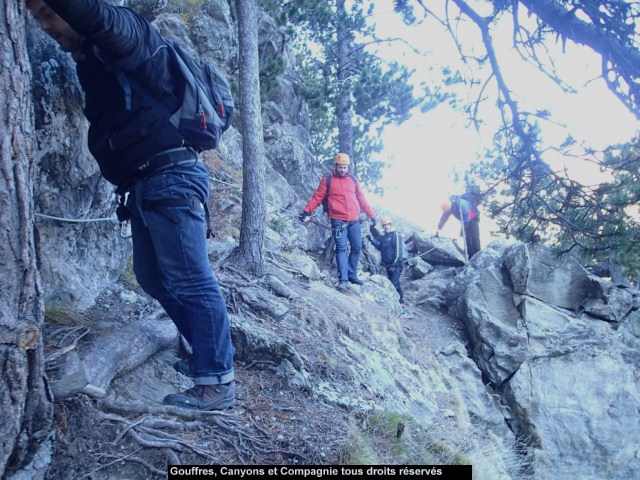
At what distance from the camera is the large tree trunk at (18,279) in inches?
82.9

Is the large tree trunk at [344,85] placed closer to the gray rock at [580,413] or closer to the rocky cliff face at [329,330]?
the rocky cliff face at [329,330]

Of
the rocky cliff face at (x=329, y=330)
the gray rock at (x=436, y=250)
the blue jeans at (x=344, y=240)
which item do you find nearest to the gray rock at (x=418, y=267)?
the rocky cliff face at (x=329, y=330)

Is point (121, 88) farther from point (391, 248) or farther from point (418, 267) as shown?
point (418, 267)

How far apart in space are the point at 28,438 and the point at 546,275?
11805 mm

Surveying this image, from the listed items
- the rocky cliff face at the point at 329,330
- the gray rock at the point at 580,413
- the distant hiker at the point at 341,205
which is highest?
the distant hiker at the point at 341,205

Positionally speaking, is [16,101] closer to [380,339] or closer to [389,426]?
[389,426]

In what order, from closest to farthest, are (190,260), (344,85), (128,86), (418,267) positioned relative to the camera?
1. (128,86)
2. (190,260)
3. (344,85)
4. (418,267)

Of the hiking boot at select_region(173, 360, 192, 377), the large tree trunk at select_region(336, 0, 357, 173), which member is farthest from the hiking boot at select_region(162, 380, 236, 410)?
the large tree trunk at select_region(336, 0, 357, 173)

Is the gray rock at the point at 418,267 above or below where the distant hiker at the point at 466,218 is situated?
below

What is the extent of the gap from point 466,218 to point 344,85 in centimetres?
536

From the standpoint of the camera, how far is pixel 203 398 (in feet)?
9.57

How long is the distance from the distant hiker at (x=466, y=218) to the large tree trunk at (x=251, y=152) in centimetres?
752

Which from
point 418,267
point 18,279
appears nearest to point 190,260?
point 18,279

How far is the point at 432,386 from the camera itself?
742 cm
